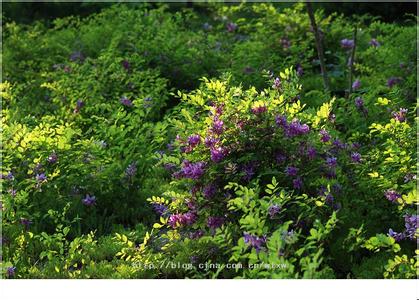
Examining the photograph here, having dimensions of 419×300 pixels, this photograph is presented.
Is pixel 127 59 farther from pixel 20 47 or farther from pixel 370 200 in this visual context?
pixel 370 200

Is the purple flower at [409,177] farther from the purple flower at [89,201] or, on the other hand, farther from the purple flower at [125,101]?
the purple flower at [125,101]

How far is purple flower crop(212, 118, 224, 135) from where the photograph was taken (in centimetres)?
328

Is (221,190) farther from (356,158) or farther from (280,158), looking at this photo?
(356,158)

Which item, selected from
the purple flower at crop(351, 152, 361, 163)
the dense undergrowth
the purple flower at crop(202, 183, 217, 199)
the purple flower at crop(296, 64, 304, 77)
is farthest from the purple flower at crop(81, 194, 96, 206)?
the purple flower at crop(296, 64, 304, 77)

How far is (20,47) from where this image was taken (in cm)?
687

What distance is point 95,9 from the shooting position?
9.97 metres

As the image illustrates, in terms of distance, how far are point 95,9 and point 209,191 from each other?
7.36 meters

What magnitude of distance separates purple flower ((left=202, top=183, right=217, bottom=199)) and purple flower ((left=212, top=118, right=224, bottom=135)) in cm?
28

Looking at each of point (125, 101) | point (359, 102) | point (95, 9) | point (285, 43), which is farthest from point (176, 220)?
point (95, 9)

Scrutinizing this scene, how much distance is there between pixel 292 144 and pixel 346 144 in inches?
22.4

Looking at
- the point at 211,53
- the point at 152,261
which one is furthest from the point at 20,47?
the point at 152,261

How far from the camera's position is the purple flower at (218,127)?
3279mm

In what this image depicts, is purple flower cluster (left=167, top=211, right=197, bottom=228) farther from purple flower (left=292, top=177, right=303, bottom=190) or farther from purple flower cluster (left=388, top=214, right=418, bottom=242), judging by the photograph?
purple flower cluster (left=388, top=214, right=418, bottom=242)

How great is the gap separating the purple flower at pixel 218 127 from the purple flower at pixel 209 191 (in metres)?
0.28
